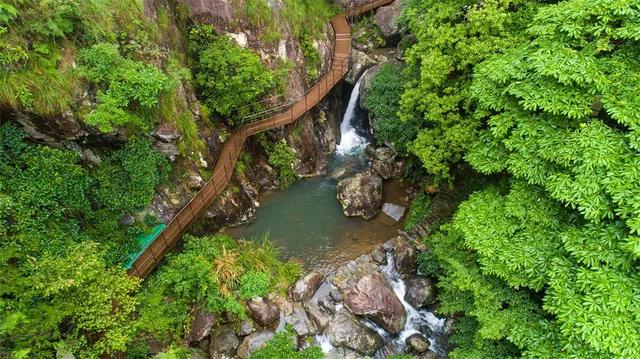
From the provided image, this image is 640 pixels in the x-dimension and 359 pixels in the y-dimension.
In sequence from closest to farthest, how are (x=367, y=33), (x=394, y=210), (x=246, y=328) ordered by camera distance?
1. (x=246, y=328)
2. (x=394, y=210)
3. (x=367, y=33)

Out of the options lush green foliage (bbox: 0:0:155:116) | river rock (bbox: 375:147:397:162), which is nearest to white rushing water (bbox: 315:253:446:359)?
river rock (bbox: 375:147:397:162)

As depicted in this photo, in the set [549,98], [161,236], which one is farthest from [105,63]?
[549,98]

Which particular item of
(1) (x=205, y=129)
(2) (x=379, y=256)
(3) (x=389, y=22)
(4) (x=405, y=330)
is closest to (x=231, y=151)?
(1) (x=205, y=129)

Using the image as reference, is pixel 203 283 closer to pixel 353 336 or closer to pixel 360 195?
pixel 353 336

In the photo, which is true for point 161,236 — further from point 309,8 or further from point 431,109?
point 309,8

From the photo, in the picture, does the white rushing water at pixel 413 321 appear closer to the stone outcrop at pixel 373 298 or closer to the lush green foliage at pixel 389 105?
the stone outcrop at pixel 373 298
